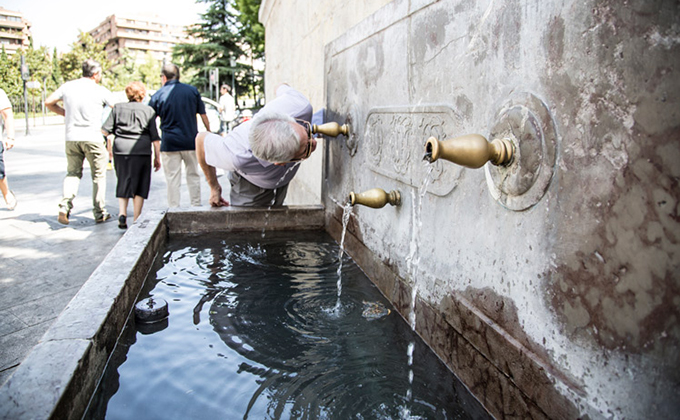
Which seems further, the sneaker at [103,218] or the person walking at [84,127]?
the sneaker at [103,218]

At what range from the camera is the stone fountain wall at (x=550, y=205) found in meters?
1.04

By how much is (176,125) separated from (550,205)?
5.01 m

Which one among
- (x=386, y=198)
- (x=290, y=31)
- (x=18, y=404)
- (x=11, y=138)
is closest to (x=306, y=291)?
(x=386, y=198)

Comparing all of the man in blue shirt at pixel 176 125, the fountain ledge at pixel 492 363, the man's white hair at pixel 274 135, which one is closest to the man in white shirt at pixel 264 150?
the man's white hair at pixel 274 135

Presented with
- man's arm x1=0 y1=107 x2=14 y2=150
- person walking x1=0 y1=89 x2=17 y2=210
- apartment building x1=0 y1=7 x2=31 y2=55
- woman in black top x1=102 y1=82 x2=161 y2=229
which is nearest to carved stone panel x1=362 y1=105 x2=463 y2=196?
woman in black top x1=102 y1=82 x2=161 y2=229

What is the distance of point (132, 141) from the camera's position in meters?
5.39

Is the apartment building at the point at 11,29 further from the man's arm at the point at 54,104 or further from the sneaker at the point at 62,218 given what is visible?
the sneaker at the point at 62,218

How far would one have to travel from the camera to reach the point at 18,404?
49.3 inches

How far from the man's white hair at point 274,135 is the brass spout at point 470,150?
5.77 feet

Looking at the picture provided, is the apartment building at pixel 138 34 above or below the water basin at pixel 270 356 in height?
above

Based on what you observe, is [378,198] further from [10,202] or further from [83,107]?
[10,202]

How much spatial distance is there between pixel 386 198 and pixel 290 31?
6307mm

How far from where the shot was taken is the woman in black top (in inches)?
210

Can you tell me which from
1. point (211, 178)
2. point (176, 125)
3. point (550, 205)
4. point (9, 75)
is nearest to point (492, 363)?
point (550, 205)
